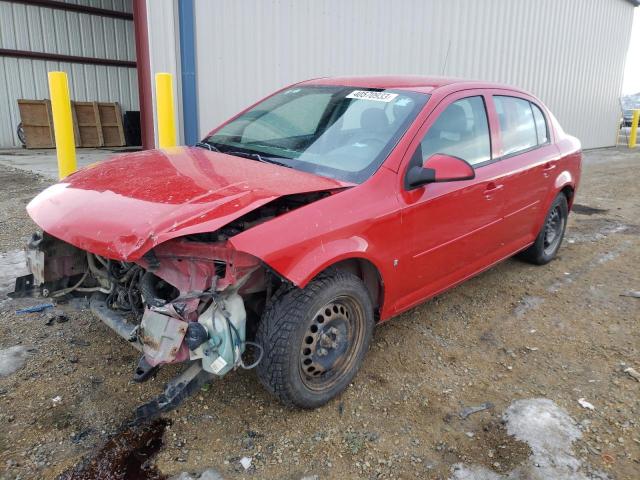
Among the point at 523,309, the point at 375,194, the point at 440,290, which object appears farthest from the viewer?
the point at 523,309

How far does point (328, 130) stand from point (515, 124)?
5.76 ft

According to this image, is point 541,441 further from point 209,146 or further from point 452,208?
point 209,146

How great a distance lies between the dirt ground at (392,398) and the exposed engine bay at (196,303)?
1.31 feet

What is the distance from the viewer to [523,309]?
13.2 feet

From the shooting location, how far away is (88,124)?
13203mm

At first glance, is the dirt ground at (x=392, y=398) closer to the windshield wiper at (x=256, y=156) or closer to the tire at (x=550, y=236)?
the tire at (x=550, y=236)

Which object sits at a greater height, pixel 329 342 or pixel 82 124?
pixel 82 124

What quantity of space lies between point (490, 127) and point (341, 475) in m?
2.62

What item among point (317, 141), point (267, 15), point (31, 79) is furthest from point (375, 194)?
point (31, 79)

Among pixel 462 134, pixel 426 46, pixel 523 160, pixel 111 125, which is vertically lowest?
pixel 111 125

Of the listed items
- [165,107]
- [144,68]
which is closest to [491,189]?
[165,107]

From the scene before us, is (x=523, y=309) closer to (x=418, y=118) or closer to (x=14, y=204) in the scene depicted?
(x=418, y=118)

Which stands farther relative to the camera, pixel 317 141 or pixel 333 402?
pixel 317 141

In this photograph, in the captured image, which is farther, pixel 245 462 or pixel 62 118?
pixel 62 118
